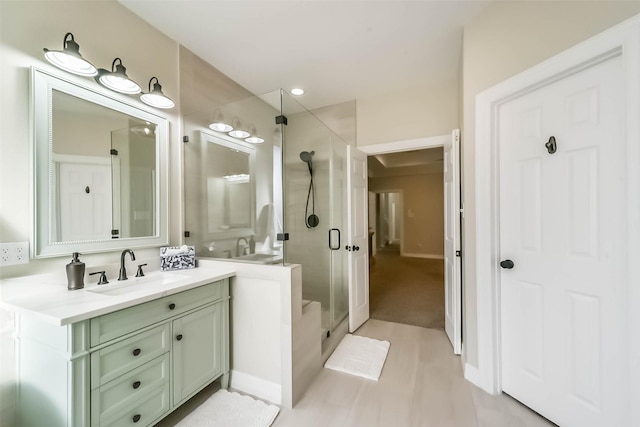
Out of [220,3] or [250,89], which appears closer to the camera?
[220,3]

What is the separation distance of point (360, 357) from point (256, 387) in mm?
949

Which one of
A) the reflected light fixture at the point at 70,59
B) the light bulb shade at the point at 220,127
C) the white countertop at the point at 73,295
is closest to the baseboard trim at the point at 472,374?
the white countertop at the point at 73,295

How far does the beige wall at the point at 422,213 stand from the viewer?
7082mm

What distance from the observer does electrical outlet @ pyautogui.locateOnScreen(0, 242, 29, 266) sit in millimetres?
1185

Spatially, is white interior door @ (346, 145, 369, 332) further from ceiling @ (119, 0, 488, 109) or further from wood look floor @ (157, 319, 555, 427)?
ceiling @ (119, 0, 488, 109)

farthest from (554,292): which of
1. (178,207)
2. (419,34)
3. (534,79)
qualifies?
(178,207)

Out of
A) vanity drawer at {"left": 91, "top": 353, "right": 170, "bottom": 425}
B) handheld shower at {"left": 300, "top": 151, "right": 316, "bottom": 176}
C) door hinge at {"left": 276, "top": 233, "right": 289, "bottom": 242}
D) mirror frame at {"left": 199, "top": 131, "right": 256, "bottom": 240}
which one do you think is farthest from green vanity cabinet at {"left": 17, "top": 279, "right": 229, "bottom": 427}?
handheld shower at {"left": 300, "top": 151, "right": 316, "bottom": 176}

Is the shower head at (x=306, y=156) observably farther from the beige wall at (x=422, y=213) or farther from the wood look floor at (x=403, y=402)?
the beige wall at (x=422, y=213)

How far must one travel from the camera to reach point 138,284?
5.13ft

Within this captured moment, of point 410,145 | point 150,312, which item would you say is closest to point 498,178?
point 410,145

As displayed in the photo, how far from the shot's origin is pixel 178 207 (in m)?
2.09

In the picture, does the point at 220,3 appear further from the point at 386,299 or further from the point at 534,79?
the point at 386,299

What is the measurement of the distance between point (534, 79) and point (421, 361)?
228cm

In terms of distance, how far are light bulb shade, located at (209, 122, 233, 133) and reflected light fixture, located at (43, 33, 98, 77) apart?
36.1 inches
